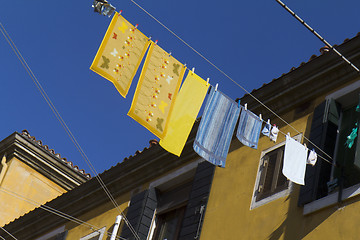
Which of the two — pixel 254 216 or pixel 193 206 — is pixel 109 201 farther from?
pixel 254 216

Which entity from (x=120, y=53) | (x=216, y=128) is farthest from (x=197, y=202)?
(x=120, y=53)

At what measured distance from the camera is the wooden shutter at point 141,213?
13680mm

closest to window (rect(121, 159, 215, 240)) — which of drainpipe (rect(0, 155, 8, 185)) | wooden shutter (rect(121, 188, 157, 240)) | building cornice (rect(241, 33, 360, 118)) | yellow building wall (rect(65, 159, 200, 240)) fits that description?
wooden shutter (rect(121, 188, 157, 240))

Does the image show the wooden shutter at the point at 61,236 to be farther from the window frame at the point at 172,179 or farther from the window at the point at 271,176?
the window at the point at 271,176

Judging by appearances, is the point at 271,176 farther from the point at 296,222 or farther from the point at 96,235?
the point at 96,235

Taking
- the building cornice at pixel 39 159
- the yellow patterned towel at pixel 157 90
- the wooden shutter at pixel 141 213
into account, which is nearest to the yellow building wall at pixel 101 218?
the wooden shutter at pixel 141 213

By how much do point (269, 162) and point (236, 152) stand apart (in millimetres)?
975

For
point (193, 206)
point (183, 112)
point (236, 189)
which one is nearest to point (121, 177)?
point (193, 206)

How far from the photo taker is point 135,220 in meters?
13.9

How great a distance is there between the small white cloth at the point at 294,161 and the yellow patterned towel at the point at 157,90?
174cm

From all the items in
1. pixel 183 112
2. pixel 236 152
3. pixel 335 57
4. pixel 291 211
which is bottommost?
pixel 291 211

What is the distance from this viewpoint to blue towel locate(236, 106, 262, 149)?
1013 cm

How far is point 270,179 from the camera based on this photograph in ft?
36.9

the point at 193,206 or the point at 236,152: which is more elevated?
the point at 236,152
